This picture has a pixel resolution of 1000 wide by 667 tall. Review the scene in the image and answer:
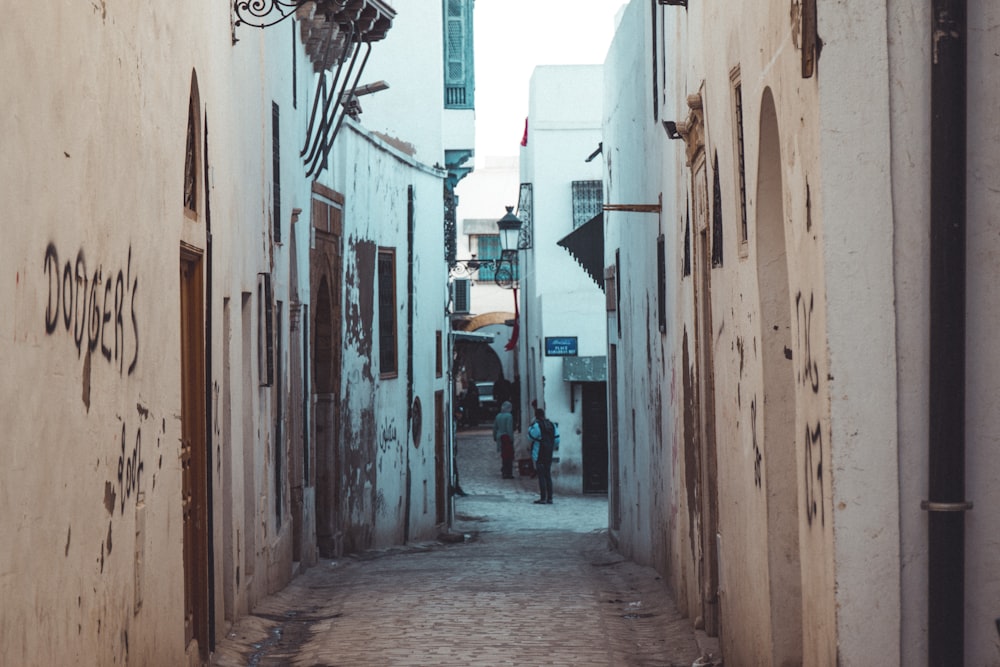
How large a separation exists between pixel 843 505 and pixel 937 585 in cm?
36

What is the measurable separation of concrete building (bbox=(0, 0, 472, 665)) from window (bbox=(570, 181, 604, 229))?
12.9m

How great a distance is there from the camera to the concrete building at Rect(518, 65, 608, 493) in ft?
92.7

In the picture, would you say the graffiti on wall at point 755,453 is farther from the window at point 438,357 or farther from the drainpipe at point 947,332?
the window at point 438,357

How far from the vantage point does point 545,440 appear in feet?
77.3

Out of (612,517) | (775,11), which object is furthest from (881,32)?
(612,517)

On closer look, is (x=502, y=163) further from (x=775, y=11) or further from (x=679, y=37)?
(x=775, y=11)

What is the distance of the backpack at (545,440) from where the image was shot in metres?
23.3

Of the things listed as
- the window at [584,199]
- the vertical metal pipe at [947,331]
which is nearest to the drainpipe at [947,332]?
the vertical metal pipe at [947,331]

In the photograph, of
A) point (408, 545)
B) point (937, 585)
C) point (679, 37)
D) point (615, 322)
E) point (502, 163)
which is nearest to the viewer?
point (937, 585)

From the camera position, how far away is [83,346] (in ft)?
14.9

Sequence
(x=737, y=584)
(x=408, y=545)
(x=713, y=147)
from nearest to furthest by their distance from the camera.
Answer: (x=737, y=584) → (x=713, y=147) → (x=408, y=545)

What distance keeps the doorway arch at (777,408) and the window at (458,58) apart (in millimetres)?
20376

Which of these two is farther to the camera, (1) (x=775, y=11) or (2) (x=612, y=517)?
(2) (x=612, y=517)

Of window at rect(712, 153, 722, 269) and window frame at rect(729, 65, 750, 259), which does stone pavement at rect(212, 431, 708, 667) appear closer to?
window at rect(712, 153, 722, 269)
